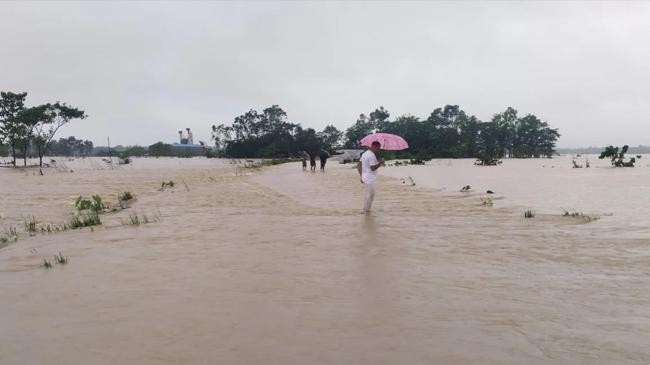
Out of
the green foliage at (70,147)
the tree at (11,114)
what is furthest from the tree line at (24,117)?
the green foliage at (70,147)

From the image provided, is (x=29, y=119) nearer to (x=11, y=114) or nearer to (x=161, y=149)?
(x=11, y=114)

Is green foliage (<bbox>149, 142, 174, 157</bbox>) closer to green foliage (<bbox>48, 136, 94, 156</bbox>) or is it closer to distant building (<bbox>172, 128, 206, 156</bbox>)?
distant building (<bbox>172, 128, 206, 156</bbox>)

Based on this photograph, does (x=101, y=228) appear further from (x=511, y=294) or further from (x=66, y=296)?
(x=511, y=294)

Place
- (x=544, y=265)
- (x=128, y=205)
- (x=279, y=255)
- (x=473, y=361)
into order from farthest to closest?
1. (x=128, y=205)
2. (x=279, y=255)
3. (x=544, y=265)
4. (x=473, y=361)

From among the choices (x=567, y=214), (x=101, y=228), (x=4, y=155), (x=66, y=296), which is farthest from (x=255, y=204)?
(x=4, y=155)

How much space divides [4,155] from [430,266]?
120460 mm

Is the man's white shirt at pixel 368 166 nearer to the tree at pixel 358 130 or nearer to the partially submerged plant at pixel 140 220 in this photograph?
the partially submerged plant at pixel 140 220

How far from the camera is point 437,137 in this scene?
75.4 metres

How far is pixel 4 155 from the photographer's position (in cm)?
10275

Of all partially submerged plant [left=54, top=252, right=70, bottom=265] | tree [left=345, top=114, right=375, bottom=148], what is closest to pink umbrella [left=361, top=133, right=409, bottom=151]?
partially submerged plant [left=54, top=252, right=70, bottom=265]

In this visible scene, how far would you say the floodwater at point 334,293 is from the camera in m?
3.37

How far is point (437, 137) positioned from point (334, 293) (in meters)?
73.4

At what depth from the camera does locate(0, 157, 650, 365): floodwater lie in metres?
3.37

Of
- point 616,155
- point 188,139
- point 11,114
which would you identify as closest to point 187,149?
point 188,139
